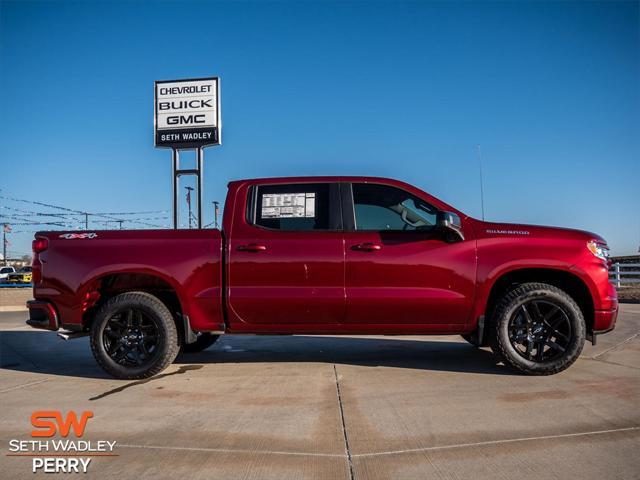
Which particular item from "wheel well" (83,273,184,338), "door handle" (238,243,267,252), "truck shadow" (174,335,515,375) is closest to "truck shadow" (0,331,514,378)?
"truck shadow" (174,335,515,375)

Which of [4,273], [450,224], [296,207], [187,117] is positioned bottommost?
[4,273]

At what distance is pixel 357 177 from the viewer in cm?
481

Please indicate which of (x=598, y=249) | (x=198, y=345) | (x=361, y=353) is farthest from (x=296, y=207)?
(x=598, y=249)

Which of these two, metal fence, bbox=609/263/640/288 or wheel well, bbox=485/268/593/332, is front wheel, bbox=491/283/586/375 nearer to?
wheel well, bbox=485/268/593/332

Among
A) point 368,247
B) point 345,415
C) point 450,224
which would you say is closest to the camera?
point 345,415

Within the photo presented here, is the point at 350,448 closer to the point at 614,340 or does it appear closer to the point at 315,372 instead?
the point at 315,372

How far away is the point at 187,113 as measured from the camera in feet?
51.9

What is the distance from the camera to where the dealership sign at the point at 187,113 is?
1567cm

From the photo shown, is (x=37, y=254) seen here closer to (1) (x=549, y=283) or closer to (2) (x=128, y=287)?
(2) (x=128, y=287)

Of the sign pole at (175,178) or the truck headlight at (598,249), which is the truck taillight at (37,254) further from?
the sign pole at (175,178)

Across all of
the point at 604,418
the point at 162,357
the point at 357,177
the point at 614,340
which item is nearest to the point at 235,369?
the point at 162,357

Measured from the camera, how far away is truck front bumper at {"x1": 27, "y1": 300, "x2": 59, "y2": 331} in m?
4.63
